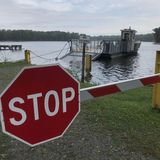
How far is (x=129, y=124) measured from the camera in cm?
457

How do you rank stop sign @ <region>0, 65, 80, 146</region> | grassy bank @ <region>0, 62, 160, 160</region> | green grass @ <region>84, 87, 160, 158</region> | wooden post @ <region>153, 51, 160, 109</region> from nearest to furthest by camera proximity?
stop sign @ <region>0, 65, 80, 146</region> → grassy bank @ <region>0, 62, 160, 160</region> → green grass @ <region>84, 87, 160, 158</region> → wooden post @ <region>153, 51, 160, 109</region>

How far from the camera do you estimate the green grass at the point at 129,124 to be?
3.79 m

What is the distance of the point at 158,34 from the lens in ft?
349

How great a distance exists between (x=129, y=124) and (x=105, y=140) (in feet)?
2.66

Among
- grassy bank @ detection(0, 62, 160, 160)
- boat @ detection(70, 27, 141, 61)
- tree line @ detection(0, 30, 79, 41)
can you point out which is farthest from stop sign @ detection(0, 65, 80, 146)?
tree line @ detection(0, 30, 79, 41)

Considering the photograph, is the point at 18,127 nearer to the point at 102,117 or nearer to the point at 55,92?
the point at 55,92

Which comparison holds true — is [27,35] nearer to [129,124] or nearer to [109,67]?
[109,67]

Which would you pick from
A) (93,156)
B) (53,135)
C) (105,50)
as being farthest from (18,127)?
(105,50)

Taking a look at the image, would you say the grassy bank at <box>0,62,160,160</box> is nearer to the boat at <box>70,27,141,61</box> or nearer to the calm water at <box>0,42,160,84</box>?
the calm water at <box>0,42,160,84</box>

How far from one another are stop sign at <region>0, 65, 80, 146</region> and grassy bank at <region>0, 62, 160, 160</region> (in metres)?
1.28

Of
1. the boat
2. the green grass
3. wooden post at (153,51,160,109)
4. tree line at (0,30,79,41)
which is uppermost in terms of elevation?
wooden post at (153,51,160,109)

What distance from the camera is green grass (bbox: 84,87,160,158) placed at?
3.79m

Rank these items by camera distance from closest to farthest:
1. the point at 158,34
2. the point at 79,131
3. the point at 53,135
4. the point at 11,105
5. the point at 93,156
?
1. the point at 11,105
2. the point at 53,135
3. the point at 93,156
4. the point at 79,131
5. the point at 158,34

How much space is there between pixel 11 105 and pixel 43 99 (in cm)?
28
